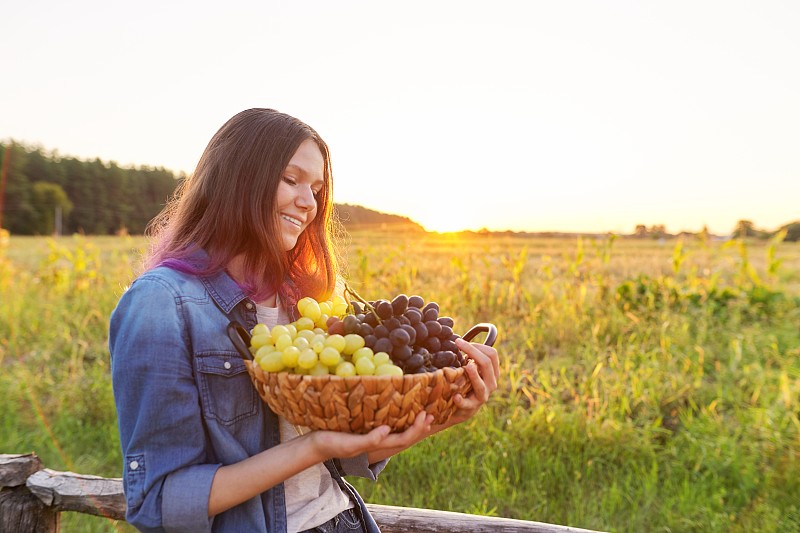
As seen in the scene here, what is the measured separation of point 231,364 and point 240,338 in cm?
8

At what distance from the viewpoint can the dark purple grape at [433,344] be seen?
1384mm

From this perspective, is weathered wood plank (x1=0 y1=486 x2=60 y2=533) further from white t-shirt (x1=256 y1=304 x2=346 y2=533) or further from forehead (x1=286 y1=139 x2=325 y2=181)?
forehead (x1=286 y1=139 x2=325 y2=181)

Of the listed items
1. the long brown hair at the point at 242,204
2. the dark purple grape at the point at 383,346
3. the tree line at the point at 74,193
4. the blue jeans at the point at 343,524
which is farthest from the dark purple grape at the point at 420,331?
the tree line at the point at 74,193

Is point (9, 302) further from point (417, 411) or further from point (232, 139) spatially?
point (417, 411)

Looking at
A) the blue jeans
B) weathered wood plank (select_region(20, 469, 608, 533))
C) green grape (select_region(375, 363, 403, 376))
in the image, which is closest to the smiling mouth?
green grape (select_region(375, 363, 403, 376))

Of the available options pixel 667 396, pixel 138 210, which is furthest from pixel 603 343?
pixel 138 210

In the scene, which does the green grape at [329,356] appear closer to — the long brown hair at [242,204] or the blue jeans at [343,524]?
the long brown hair at [242,204]

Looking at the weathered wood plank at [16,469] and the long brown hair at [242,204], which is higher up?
the long brown hair at [242,204]

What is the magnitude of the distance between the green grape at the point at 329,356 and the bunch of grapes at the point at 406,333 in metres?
0.11

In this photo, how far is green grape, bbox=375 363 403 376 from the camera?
117 cm

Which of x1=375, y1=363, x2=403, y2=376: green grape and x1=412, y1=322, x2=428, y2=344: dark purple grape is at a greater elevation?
x1=412, y1=322, x2=428, y2=344: dark purple grape

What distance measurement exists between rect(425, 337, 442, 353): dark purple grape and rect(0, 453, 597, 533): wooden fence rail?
98 cm

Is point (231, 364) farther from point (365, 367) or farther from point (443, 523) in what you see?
point (443, 523)

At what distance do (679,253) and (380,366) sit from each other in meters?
6.05
